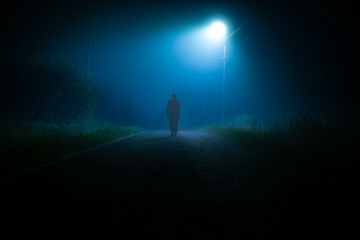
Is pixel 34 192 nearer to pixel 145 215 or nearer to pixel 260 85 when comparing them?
pixel 145 215

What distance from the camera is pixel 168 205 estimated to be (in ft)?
11.1

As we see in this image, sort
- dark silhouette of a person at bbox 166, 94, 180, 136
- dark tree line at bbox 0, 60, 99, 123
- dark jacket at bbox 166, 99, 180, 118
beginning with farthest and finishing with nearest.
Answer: dark jacket at bbox 166, 99, 180, 118, dark silhouette of a person at bbox 166, 94, 180, 136, dark tree line at bbox 0, 60, 99, 123

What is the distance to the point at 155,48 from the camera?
49.2m

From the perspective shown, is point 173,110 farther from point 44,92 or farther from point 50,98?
point 44,92

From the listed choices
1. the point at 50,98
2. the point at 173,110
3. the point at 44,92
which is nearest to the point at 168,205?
the point at 173,110

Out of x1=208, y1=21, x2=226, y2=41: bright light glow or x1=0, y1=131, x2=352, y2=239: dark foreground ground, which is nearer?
x1=0, y1=131, x2=352, y2=239: dark foreground ground

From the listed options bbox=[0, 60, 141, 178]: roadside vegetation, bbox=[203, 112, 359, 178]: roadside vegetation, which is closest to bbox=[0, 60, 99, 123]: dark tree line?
bbox=[0, 60, 141, 178]: roadside vegetation

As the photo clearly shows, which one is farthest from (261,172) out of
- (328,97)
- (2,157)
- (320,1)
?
(320,1)

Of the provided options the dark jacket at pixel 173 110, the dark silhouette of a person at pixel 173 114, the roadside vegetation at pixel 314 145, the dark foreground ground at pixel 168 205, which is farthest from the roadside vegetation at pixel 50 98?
the roadside vegetation at pixel 314 145

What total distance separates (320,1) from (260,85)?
938 centimetres

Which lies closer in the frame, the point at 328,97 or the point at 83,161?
the point at 83,161

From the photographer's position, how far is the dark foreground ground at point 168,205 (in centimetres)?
261

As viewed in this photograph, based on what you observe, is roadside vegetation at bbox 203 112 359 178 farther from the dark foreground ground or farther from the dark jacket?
the dark jacket

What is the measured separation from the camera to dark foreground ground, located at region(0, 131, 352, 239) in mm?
2607
